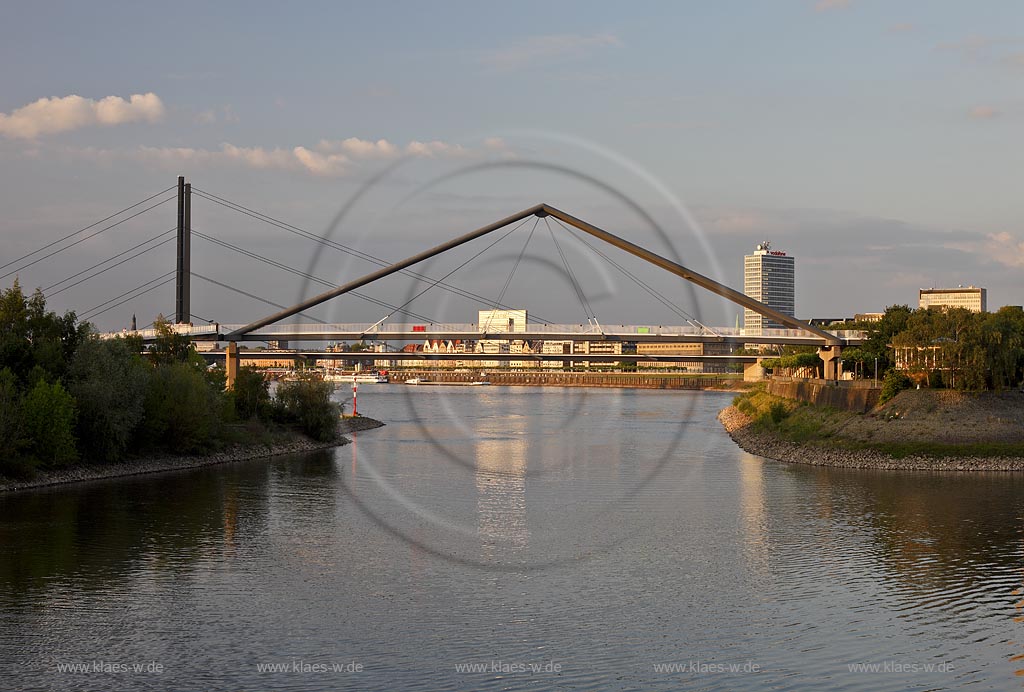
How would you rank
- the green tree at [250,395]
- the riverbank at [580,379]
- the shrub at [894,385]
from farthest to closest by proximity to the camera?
the riverbank at [580,379], the green tree at [250,395], the shrub at [894,385]

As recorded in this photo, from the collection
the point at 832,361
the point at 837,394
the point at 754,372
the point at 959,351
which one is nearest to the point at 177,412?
the point at 837,394

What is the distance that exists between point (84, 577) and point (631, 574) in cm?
1284

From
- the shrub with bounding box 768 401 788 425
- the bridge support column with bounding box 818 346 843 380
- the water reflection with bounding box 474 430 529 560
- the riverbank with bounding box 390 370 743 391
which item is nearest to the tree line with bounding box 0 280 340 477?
the water reflection with bounding box 474 430 529 560

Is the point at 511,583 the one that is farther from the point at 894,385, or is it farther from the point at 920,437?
the point at 894,385

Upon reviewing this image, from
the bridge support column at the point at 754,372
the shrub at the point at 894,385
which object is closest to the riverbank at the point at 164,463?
the shrub at the point at 894,385

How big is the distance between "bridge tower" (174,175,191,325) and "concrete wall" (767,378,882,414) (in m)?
43.8

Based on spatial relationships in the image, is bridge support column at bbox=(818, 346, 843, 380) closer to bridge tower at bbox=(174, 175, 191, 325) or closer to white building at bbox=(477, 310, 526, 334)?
white building at bbox=(477, 310, 526, 334)

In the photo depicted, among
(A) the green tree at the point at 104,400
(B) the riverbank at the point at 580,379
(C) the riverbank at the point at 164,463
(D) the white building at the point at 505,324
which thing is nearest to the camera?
(C) the riverbank at the point at 164,463

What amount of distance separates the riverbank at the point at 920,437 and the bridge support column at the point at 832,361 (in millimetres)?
24718

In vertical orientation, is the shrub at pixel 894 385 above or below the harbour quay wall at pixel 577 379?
above

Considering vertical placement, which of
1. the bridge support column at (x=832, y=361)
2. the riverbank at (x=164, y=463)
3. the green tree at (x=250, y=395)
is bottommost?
the riverbank at (x=164, y=463)

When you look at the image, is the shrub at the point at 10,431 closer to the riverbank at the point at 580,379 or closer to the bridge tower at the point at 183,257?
the bridge tower at the point at 183,257

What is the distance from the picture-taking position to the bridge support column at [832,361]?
83.8 metres

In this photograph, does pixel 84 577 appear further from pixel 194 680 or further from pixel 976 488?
pixel 976 488
